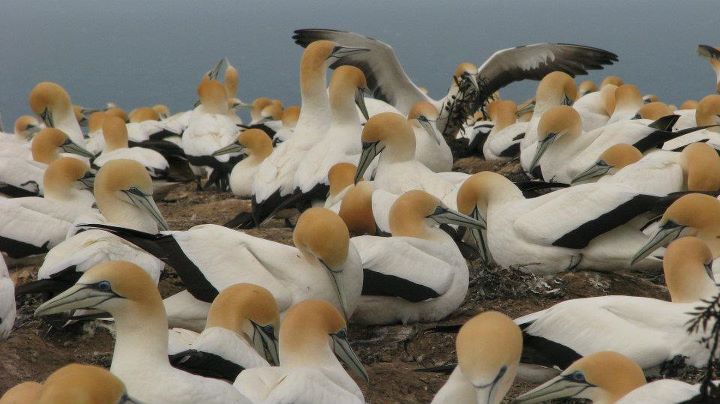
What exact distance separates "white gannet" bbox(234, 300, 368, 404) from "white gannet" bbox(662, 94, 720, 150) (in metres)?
3.90

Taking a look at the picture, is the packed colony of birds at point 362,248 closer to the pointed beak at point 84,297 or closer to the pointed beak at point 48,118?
the pointed beak at point 84,297

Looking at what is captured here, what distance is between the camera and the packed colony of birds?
13.4 ft

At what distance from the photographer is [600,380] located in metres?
3.99

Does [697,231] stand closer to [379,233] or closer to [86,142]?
[379,233]

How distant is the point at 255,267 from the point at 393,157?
2.06 meters

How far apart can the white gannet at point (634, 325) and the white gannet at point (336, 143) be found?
10.3ft

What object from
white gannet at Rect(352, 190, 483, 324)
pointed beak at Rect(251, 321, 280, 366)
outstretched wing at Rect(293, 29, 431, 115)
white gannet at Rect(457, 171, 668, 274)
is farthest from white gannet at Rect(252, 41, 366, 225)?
pointed beak at Rect(251, 321, 280, 366)

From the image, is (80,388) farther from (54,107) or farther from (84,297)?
(54,107)

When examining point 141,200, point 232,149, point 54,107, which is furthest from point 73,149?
point 141,200

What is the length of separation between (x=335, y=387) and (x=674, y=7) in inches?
3522

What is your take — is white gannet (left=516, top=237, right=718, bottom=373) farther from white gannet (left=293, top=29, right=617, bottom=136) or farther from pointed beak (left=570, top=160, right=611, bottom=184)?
white gannet (left=293, top=29, right=617, bottom=136)

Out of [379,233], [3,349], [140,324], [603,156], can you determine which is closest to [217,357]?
[140,324]

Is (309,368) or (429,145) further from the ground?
(309,368)

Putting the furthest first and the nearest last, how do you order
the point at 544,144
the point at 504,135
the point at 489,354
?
1. the point at 504,135
2. the point at 544,144
3. the point at 489,354
